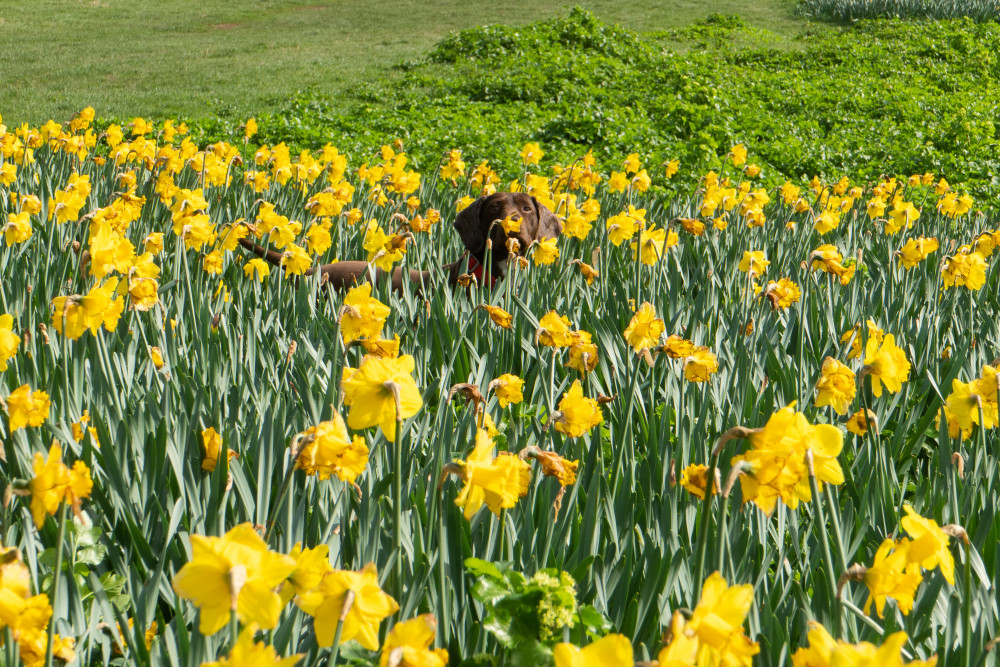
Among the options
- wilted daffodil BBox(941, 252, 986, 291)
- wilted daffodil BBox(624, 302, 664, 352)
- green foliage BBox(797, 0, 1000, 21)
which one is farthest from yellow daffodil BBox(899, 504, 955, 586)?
green foliage BBox(797, 0, 1000, 21)

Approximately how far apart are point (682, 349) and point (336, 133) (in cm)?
823

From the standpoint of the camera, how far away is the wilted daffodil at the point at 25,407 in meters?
1.40

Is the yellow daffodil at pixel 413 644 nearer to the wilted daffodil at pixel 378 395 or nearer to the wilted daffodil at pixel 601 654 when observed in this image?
the wilted daffodil at pixel 601 654

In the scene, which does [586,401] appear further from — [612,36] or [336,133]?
[612,36]

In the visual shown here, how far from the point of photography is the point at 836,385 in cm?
167

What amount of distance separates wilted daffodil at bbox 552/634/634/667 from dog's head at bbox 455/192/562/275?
3.15m

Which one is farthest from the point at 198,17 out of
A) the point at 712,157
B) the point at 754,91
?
the point at 712,157

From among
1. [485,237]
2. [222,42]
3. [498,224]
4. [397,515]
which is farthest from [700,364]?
[222,42]

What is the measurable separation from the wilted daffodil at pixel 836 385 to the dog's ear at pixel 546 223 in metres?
2.46

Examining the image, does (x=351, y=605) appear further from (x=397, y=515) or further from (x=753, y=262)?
(x=753, y=262)

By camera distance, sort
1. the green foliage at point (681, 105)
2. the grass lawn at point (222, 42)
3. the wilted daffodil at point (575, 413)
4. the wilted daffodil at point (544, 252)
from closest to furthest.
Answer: the wilted daffodil at point (575, 413) < the wilted daffodil at point (544, 252) < the green foliage at point (681, 105) < the grass lawn at point (222, 42)

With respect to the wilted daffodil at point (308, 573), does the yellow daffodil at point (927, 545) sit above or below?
below

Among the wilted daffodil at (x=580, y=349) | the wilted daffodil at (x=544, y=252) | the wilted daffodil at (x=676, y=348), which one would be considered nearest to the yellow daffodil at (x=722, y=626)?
the wilted daffodil at (x=676, y=348)

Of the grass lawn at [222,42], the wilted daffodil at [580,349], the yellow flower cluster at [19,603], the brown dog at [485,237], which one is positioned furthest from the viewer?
A: the grass lawn at [222,42]
